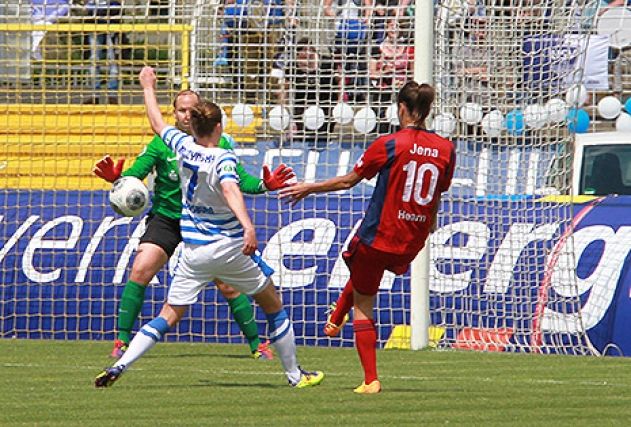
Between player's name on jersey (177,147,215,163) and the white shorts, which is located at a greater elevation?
player's name on jersey (177,147,215,163)

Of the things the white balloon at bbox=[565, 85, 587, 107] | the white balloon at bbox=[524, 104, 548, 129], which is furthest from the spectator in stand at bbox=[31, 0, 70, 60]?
the white balloon at bbox=[565, 85, 587, 107]

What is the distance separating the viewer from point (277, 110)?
594 inches

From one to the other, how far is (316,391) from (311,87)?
19.9ft

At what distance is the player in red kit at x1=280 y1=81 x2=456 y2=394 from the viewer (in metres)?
9.32

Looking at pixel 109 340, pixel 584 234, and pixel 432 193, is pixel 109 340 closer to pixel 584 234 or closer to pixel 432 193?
pixel 584 234

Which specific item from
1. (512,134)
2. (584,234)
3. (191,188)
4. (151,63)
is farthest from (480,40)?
(191,188)

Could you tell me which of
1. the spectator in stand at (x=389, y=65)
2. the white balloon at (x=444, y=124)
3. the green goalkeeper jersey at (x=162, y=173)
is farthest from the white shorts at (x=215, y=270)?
the spectator in stand at (x=389, y=65)

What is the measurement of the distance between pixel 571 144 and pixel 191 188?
6280 mm

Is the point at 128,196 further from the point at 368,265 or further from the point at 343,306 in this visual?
the point at 368,265

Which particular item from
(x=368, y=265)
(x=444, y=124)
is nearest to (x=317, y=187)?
(x=368, y=265)

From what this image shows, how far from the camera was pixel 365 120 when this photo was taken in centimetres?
1488

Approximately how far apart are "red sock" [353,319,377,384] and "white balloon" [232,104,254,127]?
6.16 meters

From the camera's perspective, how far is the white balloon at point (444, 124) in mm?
14125

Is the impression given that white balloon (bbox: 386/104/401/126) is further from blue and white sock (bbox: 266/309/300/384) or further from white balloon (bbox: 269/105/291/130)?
blue and white sock (bbox: 266/309/300/384)
